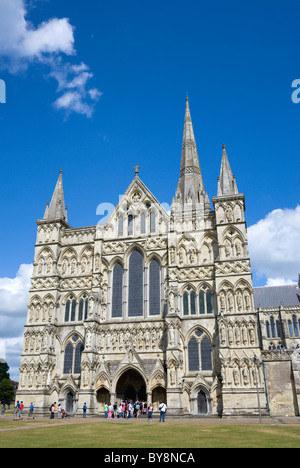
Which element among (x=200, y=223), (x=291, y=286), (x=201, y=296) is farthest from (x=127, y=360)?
(x=291, y=286)

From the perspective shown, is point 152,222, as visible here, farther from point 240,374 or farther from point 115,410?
point 115,410

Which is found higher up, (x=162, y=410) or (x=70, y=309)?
(x=70, y=309)

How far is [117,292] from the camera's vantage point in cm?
3941

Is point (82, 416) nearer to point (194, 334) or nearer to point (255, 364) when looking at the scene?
point (194, 334)

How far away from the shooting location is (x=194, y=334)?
117ft

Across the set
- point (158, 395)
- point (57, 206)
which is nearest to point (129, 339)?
point (158, 395)

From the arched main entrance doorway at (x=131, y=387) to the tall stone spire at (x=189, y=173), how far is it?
773 inches

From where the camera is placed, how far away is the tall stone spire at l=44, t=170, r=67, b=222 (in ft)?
144

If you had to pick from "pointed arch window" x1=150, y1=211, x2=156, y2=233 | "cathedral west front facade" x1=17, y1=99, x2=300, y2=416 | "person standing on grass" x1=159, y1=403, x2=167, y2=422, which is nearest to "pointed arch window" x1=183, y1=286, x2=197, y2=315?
"cathedral west front facade" x1=17, y1=99, x2=300, y2=416

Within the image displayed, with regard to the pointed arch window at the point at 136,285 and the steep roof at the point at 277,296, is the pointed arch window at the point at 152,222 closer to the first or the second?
the pointed arch window at the point at 136,285

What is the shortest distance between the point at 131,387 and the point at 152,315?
665 centimetres

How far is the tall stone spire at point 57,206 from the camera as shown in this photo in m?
43.8

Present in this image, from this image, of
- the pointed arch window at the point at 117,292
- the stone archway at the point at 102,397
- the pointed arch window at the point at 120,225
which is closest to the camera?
the stone archway at the point at 102,397

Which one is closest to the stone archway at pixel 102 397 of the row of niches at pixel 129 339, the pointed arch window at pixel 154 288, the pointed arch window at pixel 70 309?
the row of niches at pixel 129 339
